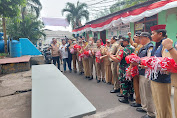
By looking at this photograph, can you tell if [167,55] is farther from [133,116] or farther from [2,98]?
[2,98]

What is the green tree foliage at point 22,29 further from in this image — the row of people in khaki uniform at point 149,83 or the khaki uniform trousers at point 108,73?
the row of people in khaki uniform at point 149,83

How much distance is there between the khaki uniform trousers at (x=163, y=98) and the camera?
2.01m

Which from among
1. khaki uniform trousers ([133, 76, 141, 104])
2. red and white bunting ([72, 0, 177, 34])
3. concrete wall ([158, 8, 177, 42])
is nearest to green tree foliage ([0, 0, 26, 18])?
red and white bunting ([72, 0, 177, 34])

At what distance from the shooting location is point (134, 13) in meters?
7.21

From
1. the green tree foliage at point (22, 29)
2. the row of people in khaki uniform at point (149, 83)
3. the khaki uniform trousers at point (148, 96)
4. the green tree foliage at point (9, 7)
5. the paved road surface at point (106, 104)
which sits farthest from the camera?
the green tree foliage at point (22, 29)

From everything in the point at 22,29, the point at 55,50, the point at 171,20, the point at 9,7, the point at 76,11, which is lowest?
the point at 55,50

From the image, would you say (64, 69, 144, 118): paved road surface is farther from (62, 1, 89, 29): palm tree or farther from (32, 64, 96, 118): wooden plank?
(62, 1, 89, 29): palm tree

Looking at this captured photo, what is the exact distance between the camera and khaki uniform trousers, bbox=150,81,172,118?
6.58 feet

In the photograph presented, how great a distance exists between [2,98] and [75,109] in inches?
108

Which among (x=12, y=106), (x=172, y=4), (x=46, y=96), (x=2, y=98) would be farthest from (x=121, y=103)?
(x=172, y=4)

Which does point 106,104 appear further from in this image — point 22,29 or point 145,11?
point 22,29

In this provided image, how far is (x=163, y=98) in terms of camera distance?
2020mm

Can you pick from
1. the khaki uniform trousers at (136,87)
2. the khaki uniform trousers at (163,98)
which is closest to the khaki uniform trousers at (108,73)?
the khaki uniform trousers at (136,87)

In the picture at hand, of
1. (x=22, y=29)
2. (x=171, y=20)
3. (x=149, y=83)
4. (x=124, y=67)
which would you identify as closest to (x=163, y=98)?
(x=149, y=83)
